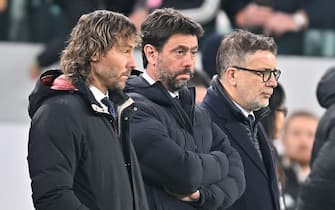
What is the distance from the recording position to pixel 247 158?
559cm

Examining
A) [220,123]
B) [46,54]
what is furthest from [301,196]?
[46,54]

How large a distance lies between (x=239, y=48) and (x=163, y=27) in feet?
1.92

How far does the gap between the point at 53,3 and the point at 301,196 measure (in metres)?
3.22

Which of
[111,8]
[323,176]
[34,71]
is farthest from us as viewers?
[34,71]

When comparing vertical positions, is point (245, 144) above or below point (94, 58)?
below

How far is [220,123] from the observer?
5.64 metres

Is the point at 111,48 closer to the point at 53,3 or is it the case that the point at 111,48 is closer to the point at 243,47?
the point at 243,47

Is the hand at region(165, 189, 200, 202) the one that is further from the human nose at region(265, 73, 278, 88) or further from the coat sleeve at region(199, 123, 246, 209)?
the human nose at region(265, 73, 278, 88)

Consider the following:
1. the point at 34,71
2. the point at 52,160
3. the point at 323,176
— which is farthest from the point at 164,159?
the point at 34,71

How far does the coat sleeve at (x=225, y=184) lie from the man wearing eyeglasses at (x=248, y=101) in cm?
20

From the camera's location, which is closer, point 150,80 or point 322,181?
point 150,80

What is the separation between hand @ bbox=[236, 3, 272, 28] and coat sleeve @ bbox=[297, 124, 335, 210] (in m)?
3.08

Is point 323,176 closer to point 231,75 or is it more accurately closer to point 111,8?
point 231,75

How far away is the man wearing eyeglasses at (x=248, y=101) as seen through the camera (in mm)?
5586
